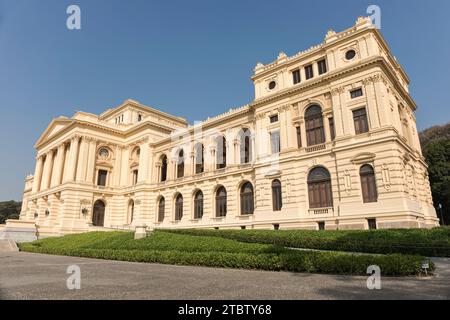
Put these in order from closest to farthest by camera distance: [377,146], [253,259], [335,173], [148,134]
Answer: [253,259] < [377,146] < [335,173] < [148,134]

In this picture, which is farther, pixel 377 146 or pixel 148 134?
pixel 148 134

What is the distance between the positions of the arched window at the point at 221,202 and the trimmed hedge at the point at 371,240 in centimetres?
1271

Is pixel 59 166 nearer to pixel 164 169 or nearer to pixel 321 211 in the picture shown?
Answer: pixel 164 169

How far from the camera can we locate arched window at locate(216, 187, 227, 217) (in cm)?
3749

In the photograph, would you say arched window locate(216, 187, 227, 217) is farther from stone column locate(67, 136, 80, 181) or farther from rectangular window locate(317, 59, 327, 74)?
stone column locate(67, 136, 80, 181)

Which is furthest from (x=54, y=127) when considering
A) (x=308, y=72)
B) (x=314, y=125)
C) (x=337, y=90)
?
(x=337, y=90)

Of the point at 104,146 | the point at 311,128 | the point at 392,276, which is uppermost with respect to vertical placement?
the point at 104,146

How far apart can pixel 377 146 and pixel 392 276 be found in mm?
16882

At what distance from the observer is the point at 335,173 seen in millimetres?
27766

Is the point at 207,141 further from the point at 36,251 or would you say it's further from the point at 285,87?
the point at 36,251

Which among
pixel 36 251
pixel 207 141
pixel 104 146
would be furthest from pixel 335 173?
pixel 104 146

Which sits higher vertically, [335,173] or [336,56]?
[336,56]

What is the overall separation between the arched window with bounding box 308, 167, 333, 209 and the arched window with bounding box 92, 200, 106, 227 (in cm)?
3449

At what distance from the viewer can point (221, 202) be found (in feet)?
125
